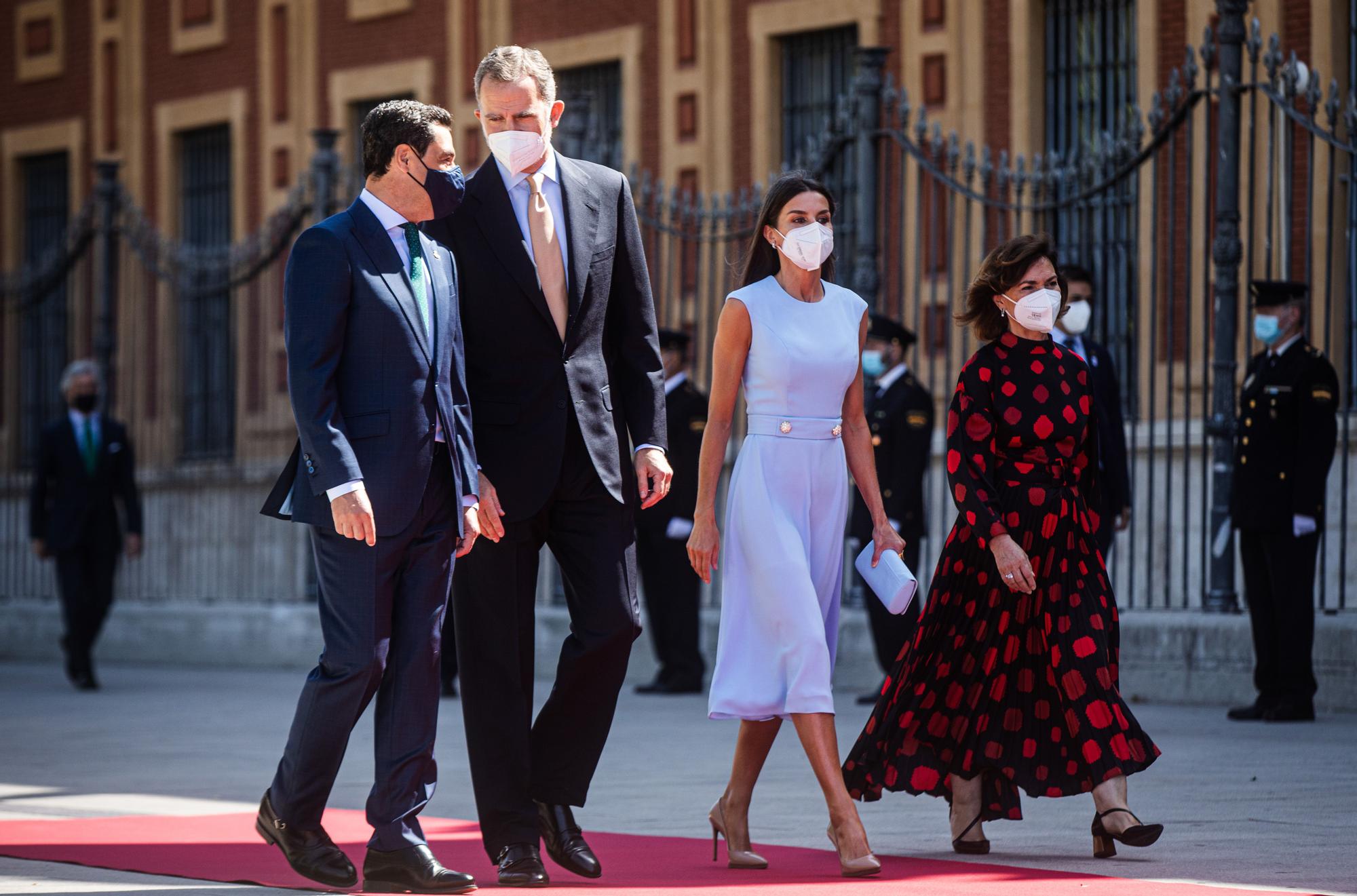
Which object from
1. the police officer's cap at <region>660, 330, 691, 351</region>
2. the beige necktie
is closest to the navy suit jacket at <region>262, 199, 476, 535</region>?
the beige necktie

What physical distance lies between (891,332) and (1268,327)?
1886 millimetres

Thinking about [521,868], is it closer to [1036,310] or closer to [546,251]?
[546,251]

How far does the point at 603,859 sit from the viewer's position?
640 centimetres

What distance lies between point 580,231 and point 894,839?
2.02m

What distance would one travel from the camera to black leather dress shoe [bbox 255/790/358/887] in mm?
5762

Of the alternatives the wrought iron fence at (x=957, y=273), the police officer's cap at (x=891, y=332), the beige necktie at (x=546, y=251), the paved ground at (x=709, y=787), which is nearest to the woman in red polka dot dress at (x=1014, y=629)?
the paved ground at (x=709, y=787)

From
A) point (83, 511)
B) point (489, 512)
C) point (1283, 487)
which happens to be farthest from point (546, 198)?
point (83, 511)

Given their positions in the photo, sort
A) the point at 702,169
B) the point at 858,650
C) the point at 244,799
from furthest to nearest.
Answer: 1. the point at 702,169
2. the point at 858,650
3. the point at 244,799

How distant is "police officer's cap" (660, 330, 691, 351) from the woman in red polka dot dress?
601 cm

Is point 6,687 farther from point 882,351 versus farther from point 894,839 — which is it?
point 894,839

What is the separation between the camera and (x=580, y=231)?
239 inches

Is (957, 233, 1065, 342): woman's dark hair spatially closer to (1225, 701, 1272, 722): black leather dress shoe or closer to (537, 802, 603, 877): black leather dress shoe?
(537, 802, 603, 877): black leather dress shoe

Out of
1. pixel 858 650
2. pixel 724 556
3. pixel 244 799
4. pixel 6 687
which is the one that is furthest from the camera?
pixel 6 687

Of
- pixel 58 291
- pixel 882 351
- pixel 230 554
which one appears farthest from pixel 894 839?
pixel 58 291
